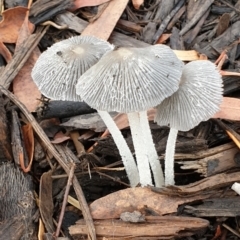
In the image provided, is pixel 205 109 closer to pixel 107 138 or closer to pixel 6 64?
pixel 107 138

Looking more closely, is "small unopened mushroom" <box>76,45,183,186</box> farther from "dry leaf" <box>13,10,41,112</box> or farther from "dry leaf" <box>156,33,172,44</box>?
"dry leaf" <box>156,33,172,44</box>

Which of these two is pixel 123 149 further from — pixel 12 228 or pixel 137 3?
pixel 137 3

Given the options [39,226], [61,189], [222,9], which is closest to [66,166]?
[61,189]

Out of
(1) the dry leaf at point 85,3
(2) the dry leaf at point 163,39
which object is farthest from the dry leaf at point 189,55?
(1) the dry leaf at point 85,3

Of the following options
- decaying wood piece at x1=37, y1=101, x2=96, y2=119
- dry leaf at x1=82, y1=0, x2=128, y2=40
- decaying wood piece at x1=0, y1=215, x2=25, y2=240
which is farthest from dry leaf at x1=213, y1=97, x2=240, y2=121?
decaying wood piece at x1=0, y1=215, x2=25, y2=240

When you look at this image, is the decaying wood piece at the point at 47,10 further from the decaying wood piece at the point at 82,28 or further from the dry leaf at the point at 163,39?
the dry leaf at the point at 163,39

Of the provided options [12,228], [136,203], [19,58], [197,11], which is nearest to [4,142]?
[12,228]
